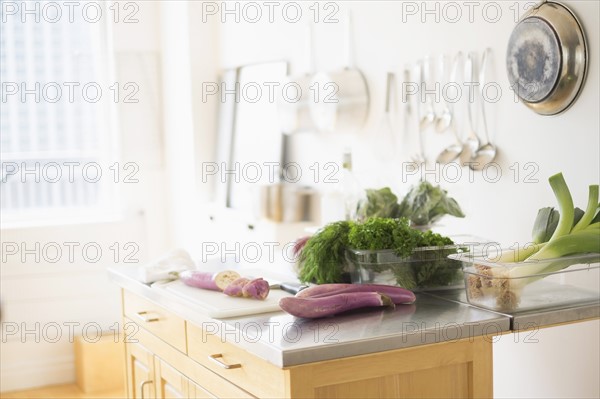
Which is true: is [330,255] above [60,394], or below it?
above

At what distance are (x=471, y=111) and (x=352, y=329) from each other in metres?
1.17

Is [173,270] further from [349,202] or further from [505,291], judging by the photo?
[505,291]

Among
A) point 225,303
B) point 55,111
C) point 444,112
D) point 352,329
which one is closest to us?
point 352,329

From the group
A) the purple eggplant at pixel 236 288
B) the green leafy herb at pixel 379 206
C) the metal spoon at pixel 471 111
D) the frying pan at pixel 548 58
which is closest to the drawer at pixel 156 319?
the purple eggplant at pixel 236 288

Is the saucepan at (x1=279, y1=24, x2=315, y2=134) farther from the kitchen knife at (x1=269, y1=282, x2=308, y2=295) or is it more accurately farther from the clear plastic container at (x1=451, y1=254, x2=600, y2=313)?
the clear plastic container at (x1=451, y1=254, x2=600, y2=313)

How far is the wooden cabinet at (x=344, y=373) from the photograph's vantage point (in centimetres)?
182

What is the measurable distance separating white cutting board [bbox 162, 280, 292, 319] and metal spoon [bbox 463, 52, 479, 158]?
2.85 ft

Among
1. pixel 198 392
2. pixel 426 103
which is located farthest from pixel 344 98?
pixel 198 392

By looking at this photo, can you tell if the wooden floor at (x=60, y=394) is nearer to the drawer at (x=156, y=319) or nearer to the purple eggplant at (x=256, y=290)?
the drawer at (x=156, y=319)

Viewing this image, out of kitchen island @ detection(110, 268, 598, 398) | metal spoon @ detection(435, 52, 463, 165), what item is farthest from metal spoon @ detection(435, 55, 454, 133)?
kitchen island @ detection(110, 268, 598, 398)

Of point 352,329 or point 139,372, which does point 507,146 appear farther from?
point 139,372

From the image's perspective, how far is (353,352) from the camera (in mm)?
1804

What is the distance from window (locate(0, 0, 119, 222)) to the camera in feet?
15.7

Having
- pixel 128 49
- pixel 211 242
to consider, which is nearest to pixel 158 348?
pixel 211 242
